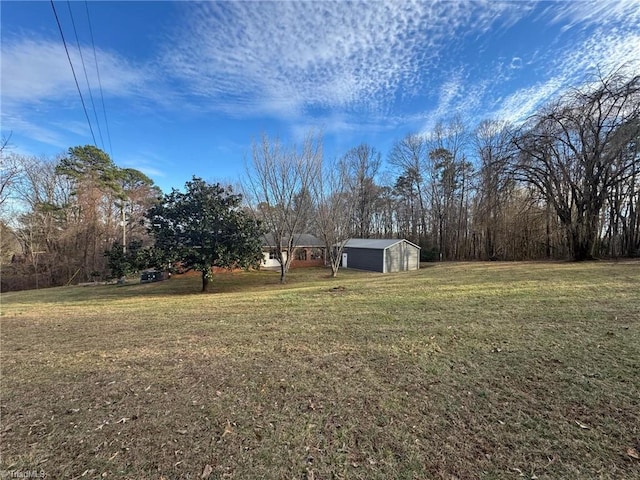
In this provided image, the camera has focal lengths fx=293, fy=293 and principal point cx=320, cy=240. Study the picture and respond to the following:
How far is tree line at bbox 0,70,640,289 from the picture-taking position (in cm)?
1514

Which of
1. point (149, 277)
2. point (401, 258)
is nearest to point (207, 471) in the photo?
point (149, 277)

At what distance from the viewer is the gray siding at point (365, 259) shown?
22.7 meters

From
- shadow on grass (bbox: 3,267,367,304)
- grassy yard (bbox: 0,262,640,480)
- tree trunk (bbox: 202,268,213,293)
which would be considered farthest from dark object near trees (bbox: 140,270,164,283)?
grassy yard (bbox: 0,262,640,480)

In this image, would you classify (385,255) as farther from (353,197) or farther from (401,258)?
(353,197)

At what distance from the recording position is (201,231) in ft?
42.5

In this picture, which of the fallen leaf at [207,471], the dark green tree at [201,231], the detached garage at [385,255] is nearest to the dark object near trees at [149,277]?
the dark green tree at [201,231]

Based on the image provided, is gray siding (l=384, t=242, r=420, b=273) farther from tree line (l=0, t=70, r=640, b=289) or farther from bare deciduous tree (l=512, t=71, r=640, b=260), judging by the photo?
bare deciduous tree (l=512, t=71, r=640, b=260)

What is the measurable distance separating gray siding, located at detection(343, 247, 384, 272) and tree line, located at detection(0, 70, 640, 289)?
3431mm

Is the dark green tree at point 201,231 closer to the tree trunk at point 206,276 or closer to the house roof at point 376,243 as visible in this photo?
the tree trunk at point 206,276

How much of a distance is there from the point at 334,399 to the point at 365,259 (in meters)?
21.7

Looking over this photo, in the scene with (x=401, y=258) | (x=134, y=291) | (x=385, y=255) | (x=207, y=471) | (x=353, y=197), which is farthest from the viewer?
(x=401, y=258)

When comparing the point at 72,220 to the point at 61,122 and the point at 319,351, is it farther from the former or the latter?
the point at 319,351

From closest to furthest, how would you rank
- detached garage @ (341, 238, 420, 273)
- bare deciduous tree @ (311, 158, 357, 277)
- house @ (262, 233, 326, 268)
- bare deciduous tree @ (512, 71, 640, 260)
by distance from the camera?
bare deciduous tree @ (512, 71, 640, 260)
bare deciduous tree @ (311, 158, 357, 277)
detached garage @ (341, 238, 420, 273)
house @ (262, 233, 326, 268)

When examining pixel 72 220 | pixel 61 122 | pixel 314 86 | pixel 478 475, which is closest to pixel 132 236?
pixel 72 220
